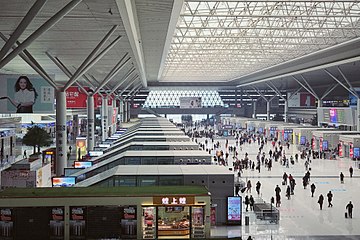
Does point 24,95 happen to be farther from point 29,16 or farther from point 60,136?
point 29,16

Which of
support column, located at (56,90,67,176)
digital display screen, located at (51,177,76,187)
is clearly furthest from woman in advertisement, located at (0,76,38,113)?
digital display screen, located at (51,177,76,187)

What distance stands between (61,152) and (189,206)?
16261mm

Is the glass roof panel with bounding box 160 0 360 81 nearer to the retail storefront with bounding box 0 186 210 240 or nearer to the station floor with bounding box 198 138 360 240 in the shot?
the station floor with bounding box 198 138 360 240

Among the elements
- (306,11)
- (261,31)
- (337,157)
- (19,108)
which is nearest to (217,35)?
(261,31)

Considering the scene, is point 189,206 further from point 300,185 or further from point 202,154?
point 300,185

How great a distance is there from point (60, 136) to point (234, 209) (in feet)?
42.9

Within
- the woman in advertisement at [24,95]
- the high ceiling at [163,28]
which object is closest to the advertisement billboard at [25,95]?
the woman in advertisement at [24,95]

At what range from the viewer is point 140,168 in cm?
1739

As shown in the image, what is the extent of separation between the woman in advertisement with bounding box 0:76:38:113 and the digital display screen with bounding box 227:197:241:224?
37.4ft

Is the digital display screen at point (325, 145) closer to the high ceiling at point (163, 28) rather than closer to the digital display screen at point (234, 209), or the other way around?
the high ceiling at point (163, 28)

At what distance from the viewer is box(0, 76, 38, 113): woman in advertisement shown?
22734mm

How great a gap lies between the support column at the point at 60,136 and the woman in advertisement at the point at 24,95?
3.37m

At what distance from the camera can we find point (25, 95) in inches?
905

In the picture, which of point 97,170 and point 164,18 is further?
point 164,18
